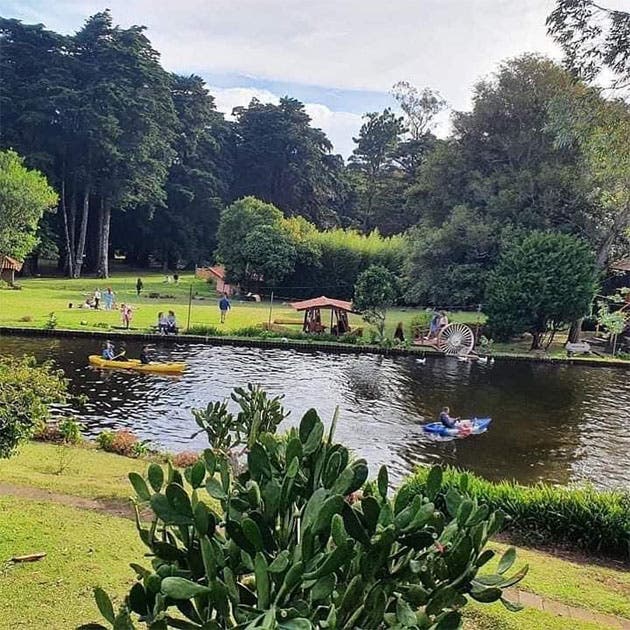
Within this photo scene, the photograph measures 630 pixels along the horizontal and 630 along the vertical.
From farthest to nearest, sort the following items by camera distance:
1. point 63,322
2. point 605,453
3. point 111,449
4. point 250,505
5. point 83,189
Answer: point 83,189 → point 63,322 → point 605,453 → point 111,449 → point 250,505

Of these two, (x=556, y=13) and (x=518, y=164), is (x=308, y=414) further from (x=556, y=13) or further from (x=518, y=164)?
(x=518, y=164)

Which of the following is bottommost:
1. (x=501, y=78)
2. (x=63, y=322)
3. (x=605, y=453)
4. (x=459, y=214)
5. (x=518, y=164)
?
(x=605, y=453)

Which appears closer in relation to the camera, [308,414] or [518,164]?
[308,414]

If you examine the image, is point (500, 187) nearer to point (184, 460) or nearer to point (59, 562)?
point (184, 460)

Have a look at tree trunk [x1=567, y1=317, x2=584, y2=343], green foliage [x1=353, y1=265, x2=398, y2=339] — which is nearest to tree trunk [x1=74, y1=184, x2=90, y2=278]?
green foliage [x1=353, y1=265, x2=398, y2=339]

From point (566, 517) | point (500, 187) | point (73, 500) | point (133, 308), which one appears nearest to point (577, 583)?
point (566, 517)

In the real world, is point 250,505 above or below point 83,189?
below

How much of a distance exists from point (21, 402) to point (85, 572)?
242 cm

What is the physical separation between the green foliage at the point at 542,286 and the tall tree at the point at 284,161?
34.5 m

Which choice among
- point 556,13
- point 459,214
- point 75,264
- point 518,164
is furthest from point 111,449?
point 75,264

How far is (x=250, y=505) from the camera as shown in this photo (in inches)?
116

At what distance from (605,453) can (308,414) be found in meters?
14.7

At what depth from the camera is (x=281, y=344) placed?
26953 millimetres

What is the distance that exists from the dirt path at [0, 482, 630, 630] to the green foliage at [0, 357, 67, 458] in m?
1.05
